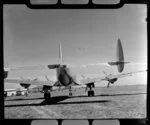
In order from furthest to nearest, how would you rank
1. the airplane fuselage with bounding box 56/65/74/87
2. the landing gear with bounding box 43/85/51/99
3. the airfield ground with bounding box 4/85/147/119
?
the landing gear with bounding box 43/85/51/99, the airplane fuselage with bounding box 56/65/74/87, the airfield ground with bounding box 4/85/147/119

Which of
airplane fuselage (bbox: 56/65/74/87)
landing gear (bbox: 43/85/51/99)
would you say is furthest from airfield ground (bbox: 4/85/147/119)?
landing gear (bbox: 43/85/51/99)

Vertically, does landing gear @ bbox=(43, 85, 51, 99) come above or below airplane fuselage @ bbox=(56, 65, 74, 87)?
below

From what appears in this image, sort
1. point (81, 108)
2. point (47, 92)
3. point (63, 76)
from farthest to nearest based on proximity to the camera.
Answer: point (47, 92) → point (63, 76) → point (81, 108)

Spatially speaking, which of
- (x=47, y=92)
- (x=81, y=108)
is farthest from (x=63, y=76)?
(x=81, y=108)

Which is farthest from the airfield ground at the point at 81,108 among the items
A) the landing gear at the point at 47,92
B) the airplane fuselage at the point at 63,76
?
the landing gear at the point at 47,92

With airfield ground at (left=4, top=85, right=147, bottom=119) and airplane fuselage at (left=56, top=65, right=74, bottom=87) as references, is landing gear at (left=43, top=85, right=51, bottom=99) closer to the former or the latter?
airplane fuselage at (left=56, top=65, right=74, bottom=87)

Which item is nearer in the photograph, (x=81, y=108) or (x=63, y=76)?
(x=81, y=108)

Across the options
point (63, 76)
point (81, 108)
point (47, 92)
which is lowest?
point (47, 92)

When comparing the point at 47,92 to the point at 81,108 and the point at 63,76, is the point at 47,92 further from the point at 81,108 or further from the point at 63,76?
the point at 81,108

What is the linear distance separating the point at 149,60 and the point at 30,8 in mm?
1262

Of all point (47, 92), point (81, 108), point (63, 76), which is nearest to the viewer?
point (81, 108)

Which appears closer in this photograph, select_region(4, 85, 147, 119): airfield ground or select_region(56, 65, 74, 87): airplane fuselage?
select_region(4, 85, 147, 119): airfield ground

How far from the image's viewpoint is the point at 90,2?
93.9 inches

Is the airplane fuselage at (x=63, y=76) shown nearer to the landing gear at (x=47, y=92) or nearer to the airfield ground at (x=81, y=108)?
the landing gear at (x=47, y=92)
